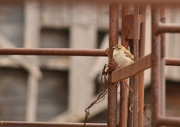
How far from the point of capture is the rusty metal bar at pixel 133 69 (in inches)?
101

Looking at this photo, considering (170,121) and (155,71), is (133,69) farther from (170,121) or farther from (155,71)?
(170,121)

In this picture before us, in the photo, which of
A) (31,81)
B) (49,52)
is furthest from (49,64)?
(49,52)

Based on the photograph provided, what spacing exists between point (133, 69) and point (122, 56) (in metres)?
0.57

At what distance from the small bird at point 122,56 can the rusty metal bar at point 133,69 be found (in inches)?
2.7

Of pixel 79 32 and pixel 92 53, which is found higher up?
pixel 79 32

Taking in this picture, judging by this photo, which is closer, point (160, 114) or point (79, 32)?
point (160, 114)

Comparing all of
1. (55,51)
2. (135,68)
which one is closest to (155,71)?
(135,68)

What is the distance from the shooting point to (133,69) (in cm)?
290

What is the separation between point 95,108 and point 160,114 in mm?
7614

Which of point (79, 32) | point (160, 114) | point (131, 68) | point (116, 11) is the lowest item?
point (160, 114)

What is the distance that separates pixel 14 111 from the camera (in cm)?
1027

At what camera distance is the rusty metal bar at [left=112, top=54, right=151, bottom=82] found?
2571 mm

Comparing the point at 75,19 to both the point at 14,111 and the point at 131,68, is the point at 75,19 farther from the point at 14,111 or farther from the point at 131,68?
the point at 131,68

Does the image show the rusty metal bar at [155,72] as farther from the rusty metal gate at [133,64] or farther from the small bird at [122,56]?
the small bird at [122,56]
